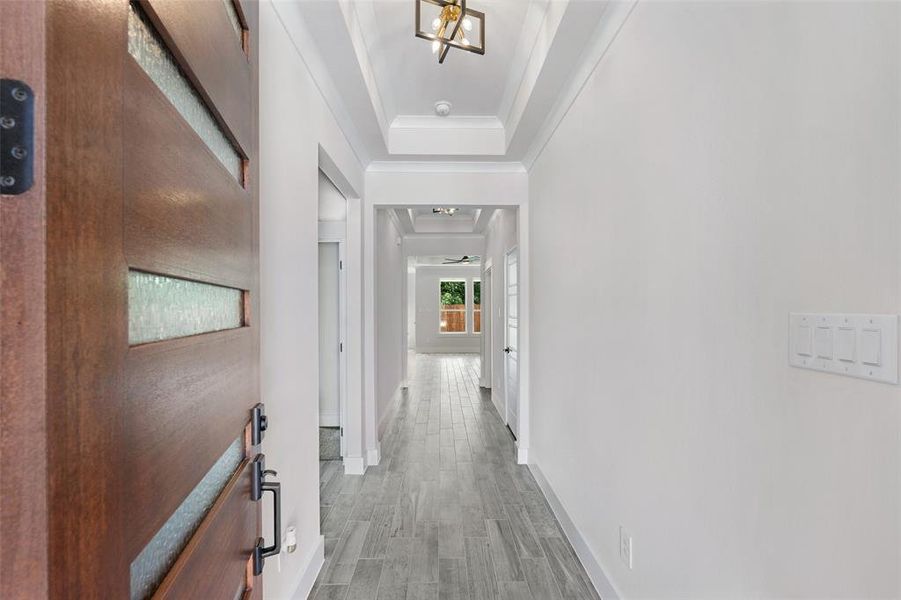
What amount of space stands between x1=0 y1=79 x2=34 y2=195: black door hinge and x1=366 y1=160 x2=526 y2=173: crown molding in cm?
332

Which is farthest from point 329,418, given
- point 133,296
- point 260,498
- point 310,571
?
point 133,296

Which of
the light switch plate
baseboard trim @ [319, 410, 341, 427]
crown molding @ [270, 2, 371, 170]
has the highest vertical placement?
crown molding @ [270, 2, 371, 170]

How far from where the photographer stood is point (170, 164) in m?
0.59

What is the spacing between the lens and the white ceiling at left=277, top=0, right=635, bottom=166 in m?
1.83

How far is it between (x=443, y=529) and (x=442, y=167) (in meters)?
2.70

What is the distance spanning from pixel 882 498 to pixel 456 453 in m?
3.39

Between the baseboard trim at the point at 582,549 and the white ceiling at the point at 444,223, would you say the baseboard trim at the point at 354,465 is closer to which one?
the baseboard trim at the point at 582,549

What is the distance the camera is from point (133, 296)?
0.52 m

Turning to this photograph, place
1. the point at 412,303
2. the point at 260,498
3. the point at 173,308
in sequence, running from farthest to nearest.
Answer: the point at 412,303 → the point at 260,498 → the point at 173,308

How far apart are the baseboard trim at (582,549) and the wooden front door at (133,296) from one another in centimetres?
166

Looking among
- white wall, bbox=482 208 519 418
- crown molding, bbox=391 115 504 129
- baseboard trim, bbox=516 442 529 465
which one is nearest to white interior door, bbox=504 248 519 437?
white wall, bbox=482 208 519 418

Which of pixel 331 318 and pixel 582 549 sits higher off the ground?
pixel 331 318

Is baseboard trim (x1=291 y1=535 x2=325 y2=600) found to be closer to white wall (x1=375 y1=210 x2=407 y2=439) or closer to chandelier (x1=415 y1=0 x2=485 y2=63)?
white wall (x1=375 y1=210 x2=407 y2=439)

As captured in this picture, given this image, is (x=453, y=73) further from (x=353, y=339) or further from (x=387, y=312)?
(x=387, y=312)
